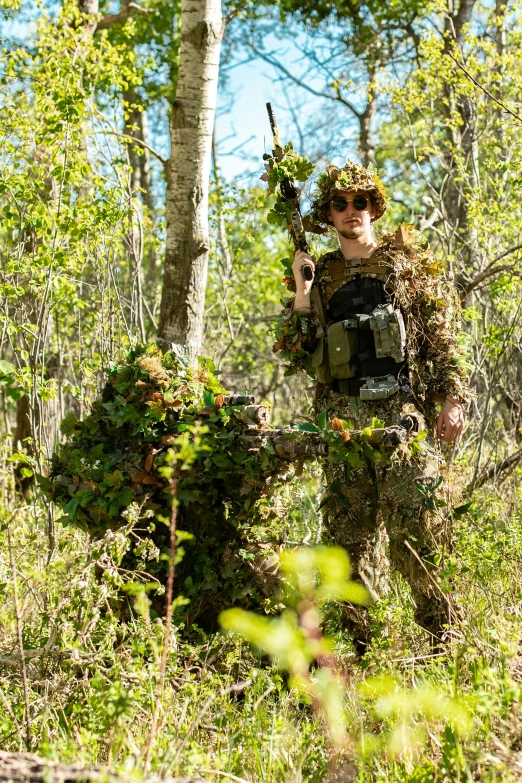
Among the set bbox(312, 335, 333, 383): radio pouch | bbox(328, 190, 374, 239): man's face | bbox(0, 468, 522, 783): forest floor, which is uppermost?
bbox(328, 190, 374, 239): man's face

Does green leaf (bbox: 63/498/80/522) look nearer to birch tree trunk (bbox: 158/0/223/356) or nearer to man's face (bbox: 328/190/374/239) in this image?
birch tree trunk (bbox: 158/0/223/356)

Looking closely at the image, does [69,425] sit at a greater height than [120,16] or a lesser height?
lesser

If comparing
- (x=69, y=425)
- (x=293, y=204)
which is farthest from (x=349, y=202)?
(x=69, y=425)

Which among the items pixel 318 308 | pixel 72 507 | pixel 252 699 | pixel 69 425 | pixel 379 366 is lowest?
pixel 252 699

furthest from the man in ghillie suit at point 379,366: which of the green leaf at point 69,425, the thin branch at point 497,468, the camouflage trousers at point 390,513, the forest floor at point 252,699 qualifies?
the thin branch at point 497,468

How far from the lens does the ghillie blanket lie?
132 inches

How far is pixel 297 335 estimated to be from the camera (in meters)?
3.48

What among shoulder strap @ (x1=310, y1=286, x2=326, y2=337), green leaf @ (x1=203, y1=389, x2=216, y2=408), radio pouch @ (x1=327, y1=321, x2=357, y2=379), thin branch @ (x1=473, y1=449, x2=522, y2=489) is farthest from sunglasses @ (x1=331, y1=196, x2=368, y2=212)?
thin branch @ (x1=473, y1=449, x2=522, y2=489)

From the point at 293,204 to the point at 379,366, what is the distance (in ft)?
2.84

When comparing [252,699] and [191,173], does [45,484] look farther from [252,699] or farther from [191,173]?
[191,173]

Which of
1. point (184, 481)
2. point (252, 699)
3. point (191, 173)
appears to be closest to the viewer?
point (252, 699)

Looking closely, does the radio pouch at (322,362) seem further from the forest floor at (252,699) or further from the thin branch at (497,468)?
the thin branch at (497,468)

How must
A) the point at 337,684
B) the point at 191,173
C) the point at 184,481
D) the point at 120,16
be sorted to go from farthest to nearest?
the point at 120,16, the point at 191,173, the point at 184,481, the point at 337,684

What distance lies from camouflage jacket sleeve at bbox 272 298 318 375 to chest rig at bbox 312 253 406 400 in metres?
0.06
